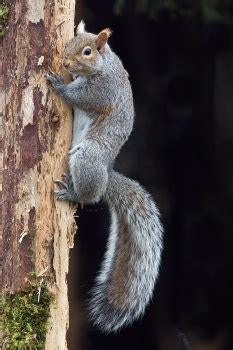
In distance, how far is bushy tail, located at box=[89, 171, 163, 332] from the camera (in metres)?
3.61

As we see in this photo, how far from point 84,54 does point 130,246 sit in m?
0.78

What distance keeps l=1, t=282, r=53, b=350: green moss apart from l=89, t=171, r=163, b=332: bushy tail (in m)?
0.45

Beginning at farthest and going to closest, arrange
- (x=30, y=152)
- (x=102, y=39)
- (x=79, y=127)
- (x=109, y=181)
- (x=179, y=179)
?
(x=179, y=179) < (x=109, y=181) < (x=102, y=39) < (x=79, y=127) < (x=30, y=152)

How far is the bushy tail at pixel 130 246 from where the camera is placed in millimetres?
3607

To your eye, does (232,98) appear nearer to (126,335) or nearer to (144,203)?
(126,335)

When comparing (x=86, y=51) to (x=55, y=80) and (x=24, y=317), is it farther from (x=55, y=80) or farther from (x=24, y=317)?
(x=24, y=317)

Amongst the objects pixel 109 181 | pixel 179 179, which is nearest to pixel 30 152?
pixel 109 181

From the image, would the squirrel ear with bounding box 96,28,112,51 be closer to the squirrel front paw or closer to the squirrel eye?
the squirrel eye

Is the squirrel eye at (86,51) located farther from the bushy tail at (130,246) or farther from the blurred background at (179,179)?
the blurred background at (179,179)

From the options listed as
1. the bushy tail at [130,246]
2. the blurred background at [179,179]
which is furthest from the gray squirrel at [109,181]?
the blurred background at [179,179]

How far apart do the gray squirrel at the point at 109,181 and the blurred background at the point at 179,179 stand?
4.99 ft

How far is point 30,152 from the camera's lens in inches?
123

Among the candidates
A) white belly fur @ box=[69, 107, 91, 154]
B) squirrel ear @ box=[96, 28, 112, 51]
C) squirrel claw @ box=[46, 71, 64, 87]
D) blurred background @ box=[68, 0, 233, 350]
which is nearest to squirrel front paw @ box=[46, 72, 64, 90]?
squirrel claw @ box=[46, 71, 64, 87]

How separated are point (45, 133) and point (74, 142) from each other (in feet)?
0.73
